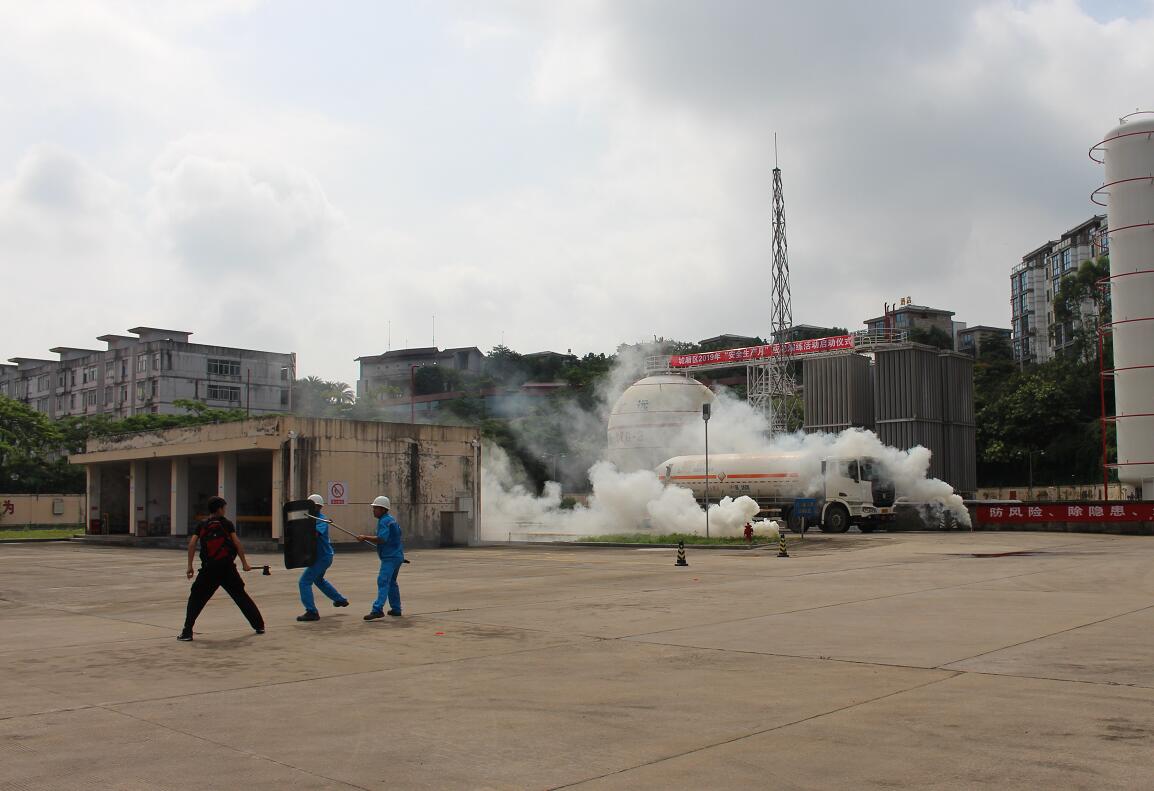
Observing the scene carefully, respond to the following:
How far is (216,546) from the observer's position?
1163 cm

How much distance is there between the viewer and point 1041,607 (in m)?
13.4

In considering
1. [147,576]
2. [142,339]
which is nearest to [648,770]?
[147,576]

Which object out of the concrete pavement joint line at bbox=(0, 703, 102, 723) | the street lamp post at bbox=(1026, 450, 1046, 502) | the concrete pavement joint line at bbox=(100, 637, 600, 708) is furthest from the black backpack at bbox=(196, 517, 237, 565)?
the street lamp post at bbox=(1026, 450, 1046, 502)

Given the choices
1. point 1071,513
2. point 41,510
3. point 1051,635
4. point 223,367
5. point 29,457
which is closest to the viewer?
point 1051,635

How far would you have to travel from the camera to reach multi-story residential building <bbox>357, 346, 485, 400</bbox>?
126 meters

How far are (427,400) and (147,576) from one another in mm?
85400

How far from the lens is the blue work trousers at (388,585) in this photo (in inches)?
514

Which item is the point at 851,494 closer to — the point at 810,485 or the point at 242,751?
the point at 810,485

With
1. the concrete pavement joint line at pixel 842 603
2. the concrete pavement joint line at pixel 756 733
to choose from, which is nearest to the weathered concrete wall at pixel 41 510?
the concrete pavement joint line at pixel 842 603

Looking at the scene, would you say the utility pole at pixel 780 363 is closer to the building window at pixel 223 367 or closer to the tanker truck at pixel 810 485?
the tanker truck at pixel 810 485

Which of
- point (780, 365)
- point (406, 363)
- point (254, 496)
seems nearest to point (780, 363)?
point (780, 365)

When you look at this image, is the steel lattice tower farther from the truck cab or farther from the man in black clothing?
the man in black clothing

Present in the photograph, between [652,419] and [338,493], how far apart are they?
21.7m

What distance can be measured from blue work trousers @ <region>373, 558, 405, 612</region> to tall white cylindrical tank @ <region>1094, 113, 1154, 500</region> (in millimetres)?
42522
